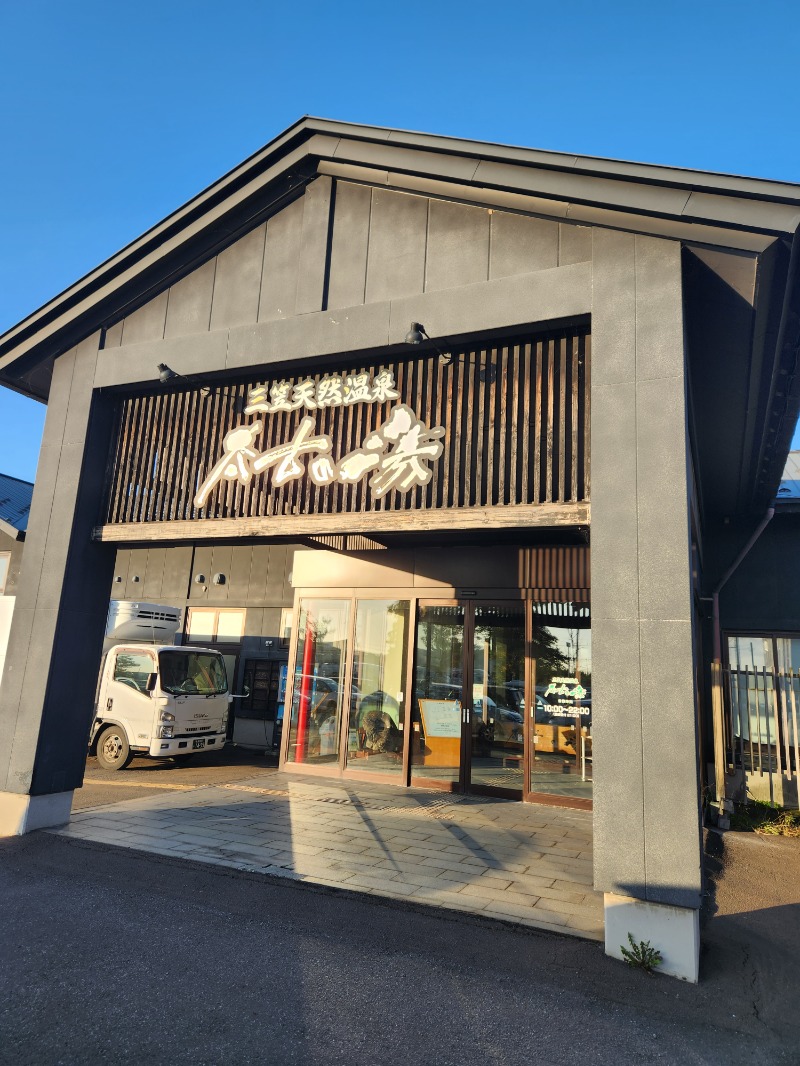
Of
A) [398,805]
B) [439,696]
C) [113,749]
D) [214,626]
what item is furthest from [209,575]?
[398,805]

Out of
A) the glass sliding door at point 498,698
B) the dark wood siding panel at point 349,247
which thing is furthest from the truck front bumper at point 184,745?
the dark wood siding panel at point 349,247

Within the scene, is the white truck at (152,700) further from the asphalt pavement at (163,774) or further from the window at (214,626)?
the window at (214,626)

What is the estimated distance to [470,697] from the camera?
9.81 meters

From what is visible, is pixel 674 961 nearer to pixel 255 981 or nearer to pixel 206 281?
pixel 255 981

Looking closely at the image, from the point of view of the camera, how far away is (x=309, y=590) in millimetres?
11305

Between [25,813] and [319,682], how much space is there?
495 cm

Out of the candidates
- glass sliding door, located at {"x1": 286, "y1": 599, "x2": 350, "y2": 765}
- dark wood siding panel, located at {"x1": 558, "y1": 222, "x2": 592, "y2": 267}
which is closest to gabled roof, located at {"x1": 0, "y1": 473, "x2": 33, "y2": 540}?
glass sliding door, located at {"x1": 286, "y1": 599, "x2": 350, "y2": 765}

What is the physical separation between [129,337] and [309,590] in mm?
5065

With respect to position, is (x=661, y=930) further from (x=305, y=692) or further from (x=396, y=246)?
(x=305, y=692)

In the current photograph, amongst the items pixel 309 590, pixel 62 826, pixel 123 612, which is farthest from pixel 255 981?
pixel 123 612

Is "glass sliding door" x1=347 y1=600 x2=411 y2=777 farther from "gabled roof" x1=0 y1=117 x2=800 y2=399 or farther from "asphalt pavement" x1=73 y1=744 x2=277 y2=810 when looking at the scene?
"gabled roof" x1=0 y1=117 x2=800 y2=399

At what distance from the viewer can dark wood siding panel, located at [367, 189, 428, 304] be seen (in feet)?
21.1

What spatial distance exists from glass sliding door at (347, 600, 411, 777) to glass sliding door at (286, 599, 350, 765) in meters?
0.26

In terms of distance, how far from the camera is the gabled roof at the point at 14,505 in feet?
53.7
